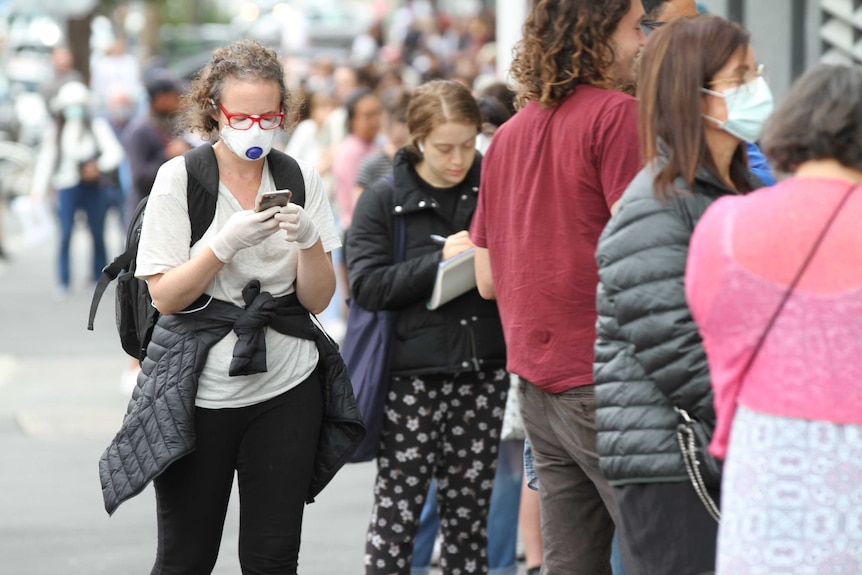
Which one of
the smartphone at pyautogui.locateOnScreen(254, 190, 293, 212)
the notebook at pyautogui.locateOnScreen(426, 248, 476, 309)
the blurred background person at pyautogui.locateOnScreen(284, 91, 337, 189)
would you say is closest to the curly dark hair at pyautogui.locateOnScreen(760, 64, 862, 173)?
the smartphone at pyautogui.locateOnScreen(254, 190, 293, 212)

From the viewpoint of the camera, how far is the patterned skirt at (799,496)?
8.98 feet

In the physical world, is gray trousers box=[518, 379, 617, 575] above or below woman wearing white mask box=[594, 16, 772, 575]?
below

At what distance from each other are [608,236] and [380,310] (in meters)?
1.84

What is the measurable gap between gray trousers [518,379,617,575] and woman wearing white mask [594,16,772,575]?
1.96 feet

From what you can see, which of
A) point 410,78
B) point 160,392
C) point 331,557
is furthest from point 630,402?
point 410,78

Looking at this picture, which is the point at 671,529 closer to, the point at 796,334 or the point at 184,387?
the point at 796,334

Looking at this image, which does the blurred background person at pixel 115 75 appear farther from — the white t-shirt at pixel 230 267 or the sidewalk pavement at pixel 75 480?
the white t-shirt at pixel 230 267

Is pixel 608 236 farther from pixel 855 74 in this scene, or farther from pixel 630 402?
pixel 855 74

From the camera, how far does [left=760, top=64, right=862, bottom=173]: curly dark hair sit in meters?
2.74

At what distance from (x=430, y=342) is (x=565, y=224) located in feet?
4.17

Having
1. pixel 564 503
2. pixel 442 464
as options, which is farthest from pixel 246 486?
pixel 442 464

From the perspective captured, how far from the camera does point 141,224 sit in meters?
4.13

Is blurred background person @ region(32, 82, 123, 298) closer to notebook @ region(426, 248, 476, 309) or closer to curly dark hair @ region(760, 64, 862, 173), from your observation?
notebook @ region(426, 248, 476, 309)

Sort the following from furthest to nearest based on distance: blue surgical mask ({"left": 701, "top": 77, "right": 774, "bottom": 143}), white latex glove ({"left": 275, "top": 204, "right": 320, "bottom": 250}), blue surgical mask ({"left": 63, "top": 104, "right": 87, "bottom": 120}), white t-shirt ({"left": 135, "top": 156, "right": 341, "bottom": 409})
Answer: blue surgical mask ({"left": 63, "top": 104, "right": 87, "bottom": 120})
white t-shirt ({"left": 135, "top": 156, "right": 341, "bottom": 409})
white latex glove ({"left": 275, "top": 204, "right": 320, "bottom": 250})
blue surgical mask ({"left": 701, "top": 77, "right": 774, "bottom": 143})
